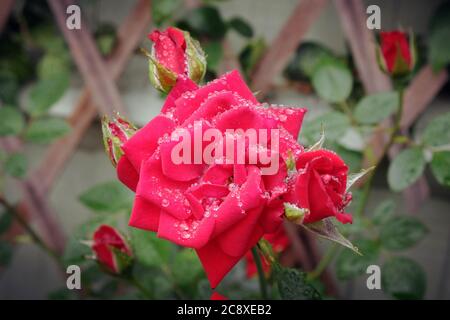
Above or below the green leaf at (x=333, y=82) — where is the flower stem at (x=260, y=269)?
below

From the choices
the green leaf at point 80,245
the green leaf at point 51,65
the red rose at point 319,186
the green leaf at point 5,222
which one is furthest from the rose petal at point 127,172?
the green leaf at point 51,65

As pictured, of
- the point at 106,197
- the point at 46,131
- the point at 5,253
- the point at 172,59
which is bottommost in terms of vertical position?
the point at 5,253

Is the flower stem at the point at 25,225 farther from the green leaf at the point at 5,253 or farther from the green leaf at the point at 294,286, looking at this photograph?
the green leaf at the point at 294,286

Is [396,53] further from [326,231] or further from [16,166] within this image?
[16,166]

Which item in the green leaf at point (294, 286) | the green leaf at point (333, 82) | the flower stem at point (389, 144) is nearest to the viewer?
the green leaf at point (294, 286)

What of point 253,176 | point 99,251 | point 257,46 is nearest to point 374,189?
point 257,46

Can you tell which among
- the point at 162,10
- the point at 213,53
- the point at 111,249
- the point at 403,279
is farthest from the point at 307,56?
the point at 111,249
